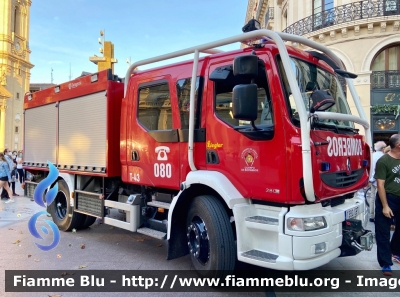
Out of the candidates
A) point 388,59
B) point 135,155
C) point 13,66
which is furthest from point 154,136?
point 13,66

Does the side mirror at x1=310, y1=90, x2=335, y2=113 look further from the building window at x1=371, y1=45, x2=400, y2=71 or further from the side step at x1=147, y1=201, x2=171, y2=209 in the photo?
the building window at x1=371, y1=45, x2=400, y2=71

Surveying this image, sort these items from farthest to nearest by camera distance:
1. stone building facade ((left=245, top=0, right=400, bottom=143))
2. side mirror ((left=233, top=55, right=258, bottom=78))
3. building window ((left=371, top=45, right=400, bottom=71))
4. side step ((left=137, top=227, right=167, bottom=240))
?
building window ((left=371, top=45, right=400, bottom=71)) < stone building facade ((left=245, top=0, right=400, bottom=143)) < side step ((left=137, top=227, right=167, bottom=240)) < side mirror ((left=233, top=55, right=258, bottom=78))

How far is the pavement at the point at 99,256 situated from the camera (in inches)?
193

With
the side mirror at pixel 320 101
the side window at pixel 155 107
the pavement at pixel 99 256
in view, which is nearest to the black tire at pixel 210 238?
the pavement at pixel 99 256

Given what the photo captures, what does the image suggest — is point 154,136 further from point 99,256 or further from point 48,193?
point 48,193

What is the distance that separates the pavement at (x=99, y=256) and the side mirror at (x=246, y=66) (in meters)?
2.52

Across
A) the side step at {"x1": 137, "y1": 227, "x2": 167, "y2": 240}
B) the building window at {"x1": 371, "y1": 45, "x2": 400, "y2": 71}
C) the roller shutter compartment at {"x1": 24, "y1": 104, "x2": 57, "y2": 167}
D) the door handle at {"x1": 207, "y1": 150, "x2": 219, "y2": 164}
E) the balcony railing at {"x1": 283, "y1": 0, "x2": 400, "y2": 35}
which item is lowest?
the side step at {"x1": 137, "y1": 227, "x2": 167, "y2": 240}

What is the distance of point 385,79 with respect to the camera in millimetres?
15656

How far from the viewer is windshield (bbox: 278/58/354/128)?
3.71 m

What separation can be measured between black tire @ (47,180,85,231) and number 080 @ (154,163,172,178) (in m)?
2.62

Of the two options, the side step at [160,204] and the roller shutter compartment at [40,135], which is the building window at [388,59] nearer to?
the roller shutter compartment at [40,135]

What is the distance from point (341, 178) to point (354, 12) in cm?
1452

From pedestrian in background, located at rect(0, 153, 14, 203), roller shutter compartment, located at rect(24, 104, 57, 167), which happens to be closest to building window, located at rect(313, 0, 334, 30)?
roller shutter compartment, located at rect(24, 104, 57, 167)

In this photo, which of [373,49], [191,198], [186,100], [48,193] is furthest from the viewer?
[373,49]
